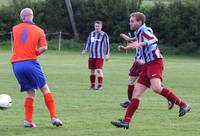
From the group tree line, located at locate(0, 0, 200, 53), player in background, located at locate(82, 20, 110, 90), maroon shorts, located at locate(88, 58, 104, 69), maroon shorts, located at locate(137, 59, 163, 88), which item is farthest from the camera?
tree line, located at locate(0, 0, 200, 53)

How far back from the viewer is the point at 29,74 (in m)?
9.68

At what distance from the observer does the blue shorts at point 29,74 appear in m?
9.66

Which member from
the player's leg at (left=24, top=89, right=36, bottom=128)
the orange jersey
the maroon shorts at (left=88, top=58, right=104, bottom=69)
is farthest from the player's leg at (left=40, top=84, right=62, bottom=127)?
the maroon shorts at (left=88, top=58, right=104, bottom=69)

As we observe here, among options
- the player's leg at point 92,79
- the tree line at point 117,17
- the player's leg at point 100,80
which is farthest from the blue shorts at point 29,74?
the tree line at point 117,17

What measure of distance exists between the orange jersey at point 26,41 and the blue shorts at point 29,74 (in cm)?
8

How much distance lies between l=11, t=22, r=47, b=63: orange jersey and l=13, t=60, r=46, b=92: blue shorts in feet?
0.28

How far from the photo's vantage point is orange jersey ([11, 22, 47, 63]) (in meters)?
9.65

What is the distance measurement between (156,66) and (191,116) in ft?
5.99

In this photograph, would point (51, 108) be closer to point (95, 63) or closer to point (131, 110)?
point (131, 110)

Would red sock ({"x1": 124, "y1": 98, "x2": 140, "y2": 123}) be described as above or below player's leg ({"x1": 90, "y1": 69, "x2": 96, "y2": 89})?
above

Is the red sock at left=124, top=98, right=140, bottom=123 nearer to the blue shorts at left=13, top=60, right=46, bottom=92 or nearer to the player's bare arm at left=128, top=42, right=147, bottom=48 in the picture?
the player's bare arm at left=128, top=42, right=147, bottom=48

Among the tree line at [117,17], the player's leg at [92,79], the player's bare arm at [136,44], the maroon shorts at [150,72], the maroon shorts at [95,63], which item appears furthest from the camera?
the tree line at [117,17]

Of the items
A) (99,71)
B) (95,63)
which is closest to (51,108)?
(99,71)

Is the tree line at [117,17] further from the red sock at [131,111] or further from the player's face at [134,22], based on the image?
the red sock at [131,111]
